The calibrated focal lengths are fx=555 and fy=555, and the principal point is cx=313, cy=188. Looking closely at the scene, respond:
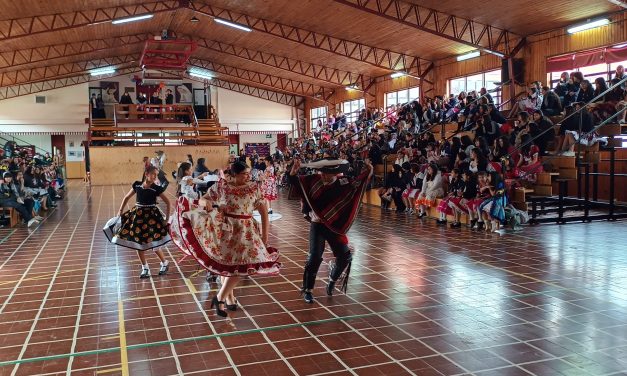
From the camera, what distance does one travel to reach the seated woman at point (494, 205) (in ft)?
30.1

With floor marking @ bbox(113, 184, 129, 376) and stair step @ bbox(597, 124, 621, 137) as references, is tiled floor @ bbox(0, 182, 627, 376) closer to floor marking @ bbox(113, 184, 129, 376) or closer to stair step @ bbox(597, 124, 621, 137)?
floor marking @ bbox(113, 184, 129, 376)

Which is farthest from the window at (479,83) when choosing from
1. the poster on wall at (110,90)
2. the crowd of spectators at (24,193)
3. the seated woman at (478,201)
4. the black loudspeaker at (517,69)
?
the poster on wall at (110,90)

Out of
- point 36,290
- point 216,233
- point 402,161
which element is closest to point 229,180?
point 216,233

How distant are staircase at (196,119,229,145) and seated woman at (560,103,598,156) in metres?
19.3

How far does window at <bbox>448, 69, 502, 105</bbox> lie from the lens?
17.9 meters

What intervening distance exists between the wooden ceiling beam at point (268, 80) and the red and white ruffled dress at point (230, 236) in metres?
24.5

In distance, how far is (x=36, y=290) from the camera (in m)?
5.89

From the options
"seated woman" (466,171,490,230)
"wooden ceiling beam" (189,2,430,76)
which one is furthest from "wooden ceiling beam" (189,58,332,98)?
"seated woman" (466,171,490,230)

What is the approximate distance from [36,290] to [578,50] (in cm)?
1418

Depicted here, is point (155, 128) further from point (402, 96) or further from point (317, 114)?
point (402, 96)

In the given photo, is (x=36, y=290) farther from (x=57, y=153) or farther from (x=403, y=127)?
(x=57, y=153)

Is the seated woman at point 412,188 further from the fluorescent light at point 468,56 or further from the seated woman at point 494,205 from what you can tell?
the fluorescent light at point 468,56

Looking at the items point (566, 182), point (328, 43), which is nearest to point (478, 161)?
point (566, 182)

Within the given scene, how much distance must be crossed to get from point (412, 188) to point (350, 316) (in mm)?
7819
